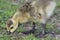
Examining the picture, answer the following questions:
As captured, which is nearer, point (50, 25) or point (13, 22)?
point (13, 22)

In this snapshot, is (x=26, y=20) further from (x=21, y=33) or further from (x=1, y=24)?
(x=1, y=24)

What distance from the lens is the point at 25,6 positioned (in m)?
7.27

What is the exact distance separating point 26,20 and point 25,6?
0.36 meters

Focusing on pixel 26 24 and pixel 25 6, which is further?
pixel 26 24

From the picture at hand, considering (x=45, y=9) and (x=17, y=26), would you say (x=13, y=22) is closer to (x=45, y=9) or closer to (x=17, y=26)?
(x=17, y=26)

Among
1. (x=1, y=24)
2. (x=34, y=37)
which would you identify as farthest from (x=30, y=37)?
(x=1, y=24)

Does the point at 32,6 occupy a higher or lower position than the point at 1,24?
higher

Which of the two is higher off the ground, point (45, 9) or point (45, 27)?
point (45, 9)

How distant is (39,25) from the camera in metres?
7.82

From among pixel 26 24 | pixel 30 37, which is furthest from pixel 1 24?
pixel 30 37

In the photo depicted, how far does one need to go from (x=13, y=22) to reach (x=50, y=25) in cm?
129

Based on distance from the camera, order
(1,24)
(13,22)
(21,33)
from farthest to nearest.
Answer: (1,24) < (21,33) < (13,22)

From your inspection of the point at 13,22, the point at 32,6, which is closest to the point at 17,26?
the point at 13,22

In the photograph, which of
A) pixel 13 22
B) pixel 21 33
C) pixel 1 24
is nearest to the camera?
pixel 13 22
